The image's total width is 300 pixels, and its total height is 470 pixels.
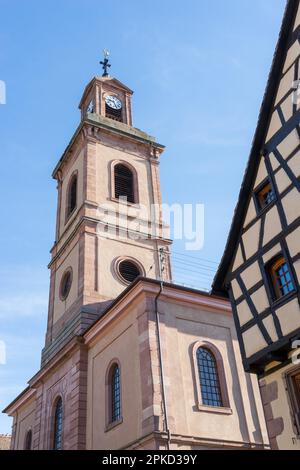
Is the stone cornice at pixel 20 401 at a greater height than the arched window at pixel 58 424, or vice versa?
the stone cornice at pixel 20 401

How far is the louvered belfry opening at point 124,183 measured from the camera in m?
31.2

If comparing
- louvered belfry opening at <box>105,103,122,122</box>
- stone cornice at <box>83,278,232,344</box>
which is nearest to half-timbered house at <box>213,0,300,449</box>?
stone cornice at <box>83,278,232,344</box>

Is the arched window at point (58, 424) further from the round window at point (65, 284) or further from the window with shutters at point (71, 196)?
the window with shutters at point (71, 196)

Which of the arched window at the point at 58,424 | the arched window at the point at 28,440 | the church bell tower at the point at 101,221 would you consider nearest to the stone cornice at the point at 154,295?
the church bell tower at the point at 101,221

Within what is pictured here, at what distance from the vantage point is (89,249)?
26.9 meters

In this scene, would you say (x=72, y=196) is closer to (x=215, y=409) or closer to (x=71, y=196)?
(x=71, y=196)

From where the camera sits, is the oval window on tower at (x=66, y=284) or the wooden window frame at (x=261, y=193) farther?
the oval window on tower at (x=66, y=284)

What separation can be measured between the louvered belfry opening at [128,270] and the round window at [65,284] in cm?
300

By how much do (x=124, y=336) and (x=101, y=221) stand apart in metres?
9.58

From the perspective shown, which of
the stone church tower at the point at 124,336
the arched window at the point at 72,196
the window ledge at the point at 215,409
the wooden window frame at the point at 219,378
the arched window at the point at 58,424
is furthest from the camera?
the arched window at the point at 72,196

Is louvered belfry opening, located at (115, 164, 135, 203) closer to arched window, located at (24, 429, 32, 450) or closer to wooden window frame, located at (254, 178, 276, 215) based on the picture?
arched window, located at (24, 429, 32, 450)
